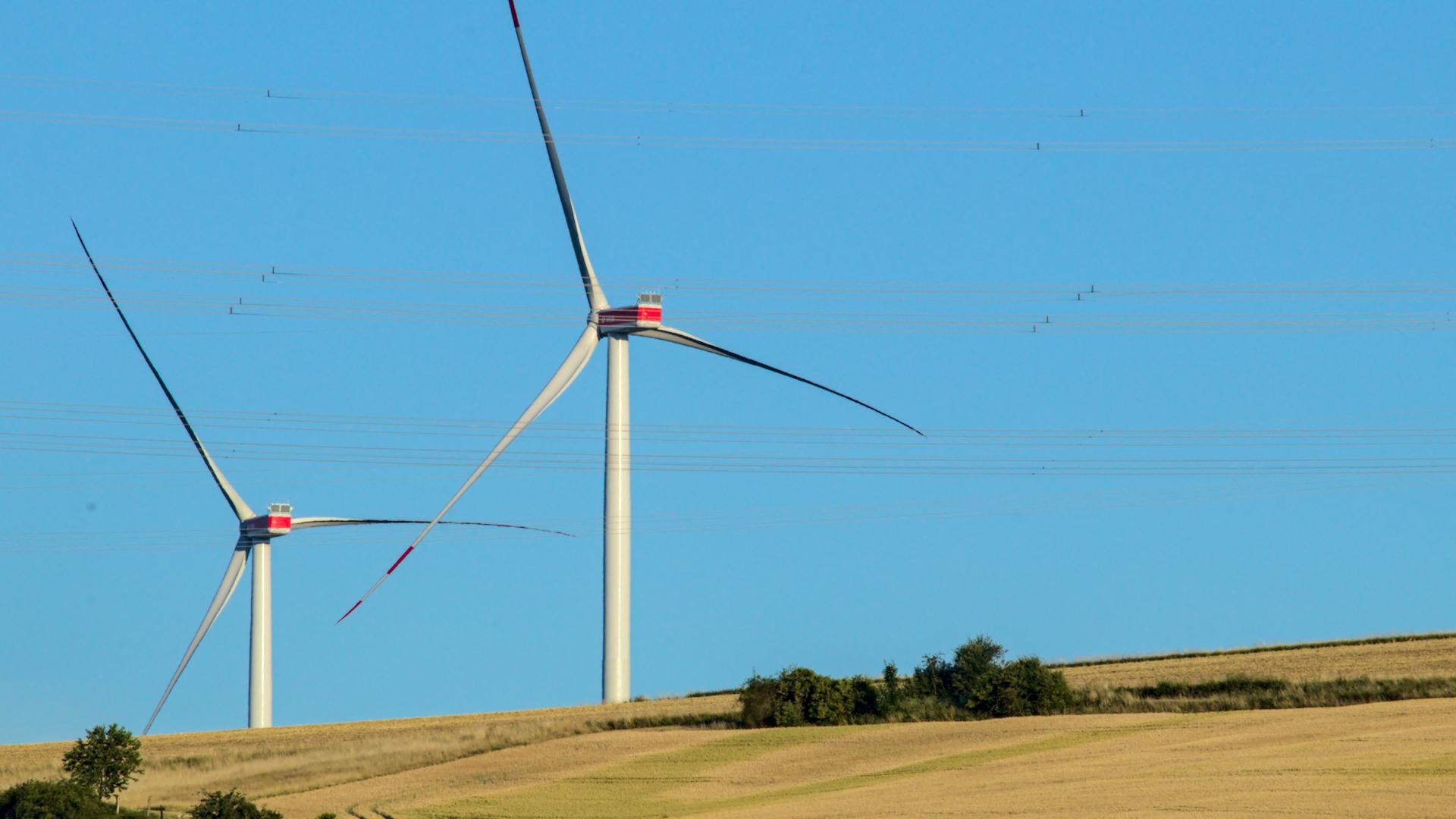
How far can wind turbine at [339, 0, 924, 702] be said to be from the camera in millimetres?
97188

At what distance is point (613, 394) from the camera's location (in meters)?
100

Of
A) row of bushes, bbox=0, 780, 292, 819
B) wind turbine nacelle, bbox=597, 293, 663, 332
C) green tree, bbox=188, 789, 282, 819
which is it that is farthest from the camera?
wind turbine nacelle, bbox=597, 293, 663, 332

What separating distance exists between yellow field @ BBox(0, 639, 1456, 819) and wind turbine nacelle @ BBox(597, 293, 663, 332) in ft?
63.5

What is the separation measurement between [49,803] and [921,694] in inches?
1495

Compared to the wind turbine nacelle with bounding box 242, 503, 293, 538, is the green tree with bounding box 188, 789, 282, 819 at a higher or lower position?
lower

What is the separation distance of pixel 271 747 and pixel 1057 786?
5029 centimetres

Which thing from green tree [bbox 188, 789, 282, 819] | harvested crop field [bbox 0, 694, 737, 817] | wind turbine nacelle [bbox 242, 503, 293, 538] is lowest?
green tree [bbox 188, 789, 282, 819]

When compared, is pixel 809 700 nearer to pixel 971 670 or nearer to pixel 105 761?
pixel 971 670

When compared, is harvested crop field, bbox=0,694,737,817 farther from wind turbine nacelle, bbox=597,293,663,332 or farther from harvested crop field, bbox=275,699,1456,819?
wind turbine nacelle, bbox=597,293,663,332

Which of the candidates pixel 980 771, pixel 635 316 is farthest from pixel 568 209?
pixel 980 771

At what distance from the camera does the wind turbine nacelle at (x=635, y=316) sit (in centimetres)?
10125

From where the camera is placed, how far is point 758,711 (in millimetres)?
88625

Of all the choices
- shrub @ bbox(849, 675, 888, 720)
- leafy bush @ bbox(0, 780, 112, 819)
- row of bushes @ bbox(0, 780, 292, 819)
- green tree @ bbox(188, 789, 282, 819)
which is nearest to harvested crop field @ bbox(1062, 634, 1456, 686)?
shrub @ bbox(849, 675, 888, 720)

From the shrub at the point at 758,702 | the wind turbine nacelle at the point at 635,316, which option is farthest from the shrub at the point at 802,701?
the wind turbine nacelle at the point at 635,316
